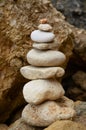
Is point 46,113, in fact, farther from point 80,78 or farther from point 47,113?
point 80,78

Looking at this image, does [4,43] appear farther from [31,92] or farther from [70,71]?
[70,71]

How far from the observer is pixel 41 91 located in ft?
8.43

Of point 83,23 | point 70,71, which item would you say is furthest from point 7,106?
point 83,23

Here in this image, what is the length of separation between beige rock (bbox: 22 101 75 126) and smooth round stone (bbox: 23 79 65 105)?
0.05 metres

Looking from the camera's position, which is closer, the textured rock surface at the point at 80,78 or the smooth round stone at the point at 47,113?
the smooth round stone at the point at 47,113

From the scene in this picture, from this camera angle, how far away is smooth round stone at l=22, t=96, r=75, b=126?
8.41ft

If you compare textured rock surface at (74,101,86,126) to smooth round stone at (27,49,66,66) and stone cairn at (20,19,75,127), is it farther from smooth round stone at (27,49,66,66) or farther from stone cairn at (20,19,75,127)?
smooth round stone at (27,49,66,66)

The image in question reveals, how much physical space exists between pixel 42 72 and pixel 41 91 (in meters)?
0.13

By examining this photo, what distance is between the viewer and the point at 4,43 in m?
3.16

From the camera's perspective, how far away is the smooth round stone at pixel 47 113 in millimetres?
2562

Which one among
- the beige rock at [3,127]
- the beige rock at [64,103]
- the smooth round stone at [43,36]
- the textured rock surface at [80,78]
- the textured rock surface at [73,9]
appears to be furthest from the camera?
the textured rock surface at [73,9]

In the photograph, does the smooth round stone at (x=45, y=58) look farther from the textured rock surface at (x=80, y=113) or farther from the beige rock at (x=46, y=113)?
the textured rock surface at (x=80, y=113)

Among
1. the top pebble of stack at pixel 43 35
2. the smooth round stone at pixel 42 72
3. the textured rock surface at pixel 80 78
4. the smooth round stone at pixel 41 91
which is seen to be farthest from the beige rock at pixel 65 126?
the textured rock surface at pixel 80 78

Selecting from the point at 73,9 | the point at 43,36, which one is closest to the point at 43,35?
the point at 43,36
